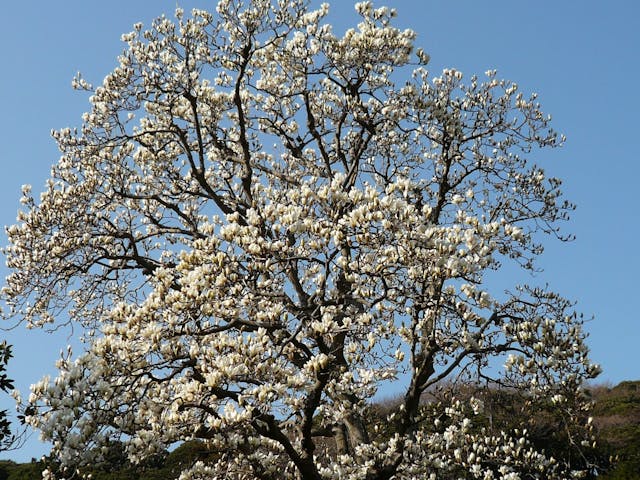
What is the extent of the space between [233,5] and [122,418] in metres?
8.69

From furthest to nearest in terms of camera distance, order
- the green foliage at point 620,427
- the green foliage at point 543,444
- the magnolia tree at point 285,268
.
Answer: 1. the green foliage at point 620,427
2. the green foliage at point 543,444
3. the magnolia tree at point 285,268

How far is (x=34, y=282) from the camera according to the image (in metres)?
13.0

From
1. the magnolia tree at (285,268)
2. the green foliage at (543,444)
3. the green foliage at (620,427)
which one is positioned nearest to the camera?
the magnolia tree at (285,268)

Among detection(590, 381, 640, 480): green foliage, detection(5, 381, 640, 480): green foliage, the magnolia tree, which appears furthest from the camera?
detection(590, 381, 640, 480): green foliage

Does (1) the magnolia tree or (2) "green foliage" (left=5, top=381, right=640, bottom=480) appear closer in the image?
(1) the magnolia tree

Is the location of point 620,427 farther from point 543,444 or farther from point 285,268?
point 285,268

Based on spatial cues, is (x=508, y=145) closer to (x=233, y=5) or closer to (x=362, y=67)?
(x=362, y=67)

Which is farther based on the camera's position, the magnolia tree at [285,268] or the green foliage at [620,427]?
the green foliage at [620,427]

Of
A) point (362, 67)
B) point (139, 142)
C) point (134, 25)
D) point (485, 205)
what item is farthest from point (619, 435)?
point (134, 25)

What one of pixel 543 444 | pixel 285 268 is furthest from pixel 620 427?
pixel 285 268

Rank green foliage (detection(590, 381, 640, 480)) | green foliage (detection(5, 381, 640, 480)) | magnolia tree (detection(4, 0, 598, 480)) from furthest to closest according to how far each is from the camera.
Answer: green foliage (detection(590, 381, 640, 480)) → green foliage (detection(5, 381, 640, 480)) → magnolia tree (detection(4, 0, 598, 480))

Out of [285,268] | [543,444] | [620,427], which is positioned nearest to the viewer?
[285,268]

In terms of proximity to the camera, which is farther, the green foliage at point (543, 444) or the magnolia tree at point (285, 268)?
the green foliage at point (543, 444)

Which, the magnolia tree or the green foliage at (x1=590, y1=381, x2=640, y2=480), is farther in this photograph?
the green foliage at (x1=590, y1=381, x2=640, y2=480)
